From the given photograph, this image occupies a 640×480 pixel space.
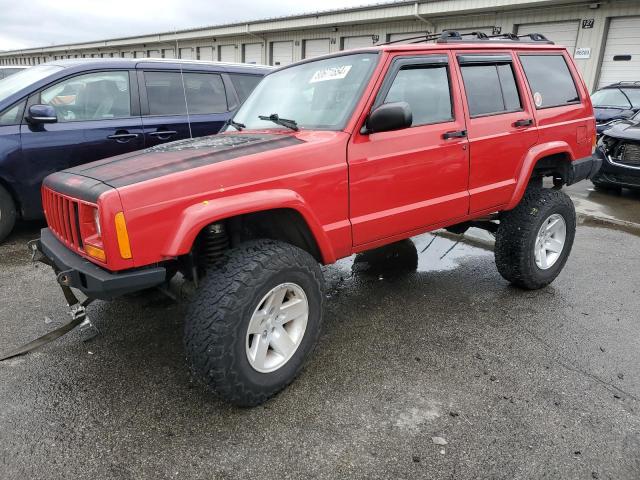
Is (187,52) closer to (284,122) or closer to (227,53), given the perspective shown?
(227,53)

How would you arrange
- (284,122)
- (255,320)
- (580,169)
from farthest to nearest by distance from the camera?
(580,169) < (284,122) < (255,320)

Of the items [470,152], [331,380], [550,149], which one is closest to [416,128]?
[470,152]

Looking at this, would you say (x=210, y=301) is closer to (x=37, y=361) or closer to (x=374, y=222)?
(x=374, y=222)

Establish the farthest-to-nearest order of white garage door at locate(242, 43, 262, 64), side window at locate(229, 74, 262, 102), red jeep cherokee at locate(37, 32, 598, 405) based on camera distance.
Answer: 1. white garage door at locate(242, 43, 262, 64)
2. side window at locate(229, 74, 262, 102)
3. red jeep cherokee at locate(37, 32, 598, 405)

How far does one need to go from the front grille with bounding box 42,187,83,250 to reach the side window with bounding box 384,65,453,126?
1979 millimetres

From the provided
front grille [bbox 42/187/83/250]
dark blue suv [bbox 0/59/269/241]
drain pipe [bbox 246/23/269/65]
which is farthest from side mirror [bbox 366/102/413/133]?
drain pipe [bbox 246/23/269/65]

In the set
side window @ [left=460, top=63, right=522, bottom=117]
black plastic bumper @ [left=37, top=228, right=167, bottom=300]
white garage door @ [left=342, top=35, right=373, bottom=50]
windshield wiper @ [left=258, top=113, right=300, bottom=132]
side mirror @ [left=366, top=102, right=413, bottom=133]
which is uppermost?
white garage door @ [left=342, top=35, right=373, bottom=50]

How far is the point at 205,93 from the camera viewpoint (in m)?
5.94

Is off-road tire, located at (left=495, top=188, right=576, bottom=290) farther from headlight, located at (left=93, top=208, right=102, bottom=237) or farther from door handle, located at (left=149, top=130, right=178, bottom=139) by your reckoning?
door handle, located at (left=149, top=130, right=178, bottom=139)

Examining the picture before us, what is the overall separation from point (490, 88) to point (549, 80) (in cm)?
83

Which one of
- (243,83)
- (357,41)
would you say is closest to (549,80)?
(243,83)

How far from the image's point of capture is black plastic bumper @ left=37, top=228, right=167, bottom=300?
7.42 feet

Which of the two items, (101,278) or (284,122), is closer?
(101,278)

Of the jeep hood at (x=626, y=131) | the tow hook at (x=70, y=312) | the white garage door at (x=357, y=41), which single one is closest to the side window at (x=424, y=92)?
the tow hook at (x=70, y=312)
